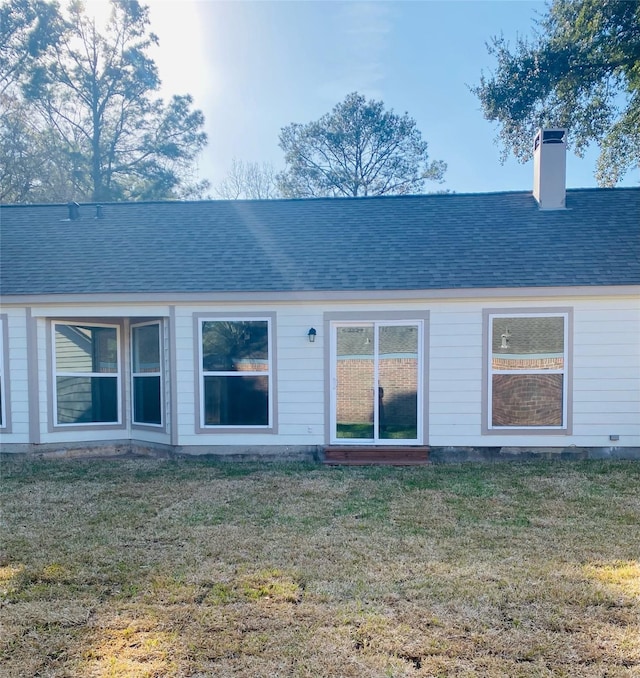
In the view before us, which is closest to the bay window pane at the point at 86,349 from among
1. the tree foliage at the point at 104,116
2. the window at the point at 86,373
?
the window at the point at 86,373

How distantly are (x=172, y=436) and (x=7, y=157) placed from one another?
1596 centimetres

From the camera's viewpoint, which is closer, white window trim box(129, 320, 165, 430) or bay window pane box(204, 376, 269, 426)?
bay window pane box(204, 376, 269, 426)

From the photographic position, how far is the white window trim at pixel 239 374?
7.39 m

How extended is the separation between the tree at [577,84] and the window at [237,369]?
9756 millimetres

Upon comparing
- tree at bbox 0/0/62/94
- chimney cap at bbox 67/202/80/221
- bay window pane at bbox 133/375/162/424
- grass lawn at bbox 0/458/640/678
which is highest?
tree at bbox 0/0/62/94

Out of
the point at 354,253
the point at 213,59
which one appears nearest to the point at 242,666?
the point at 354,253

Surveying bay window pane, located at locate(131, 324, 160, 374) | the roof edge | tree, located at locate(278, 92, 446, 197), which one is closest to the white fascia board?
the roof edge

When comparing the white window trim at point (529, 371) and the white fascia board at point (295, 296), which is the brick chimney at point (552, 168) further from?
the white window trim at point (529, 371)

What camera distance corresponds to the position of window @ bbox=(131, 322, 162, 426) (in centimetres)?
783

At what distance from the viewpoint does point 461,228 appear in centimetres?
864

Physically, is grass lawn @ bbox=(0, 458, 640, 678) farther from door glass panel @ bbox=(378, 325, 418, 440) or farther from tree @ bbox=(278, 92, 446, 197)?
tree @ bbox=(278, 92, 446, 197)

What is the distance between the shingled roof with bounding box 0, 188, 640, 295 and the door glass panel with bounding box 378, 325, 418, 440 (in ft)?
2.57

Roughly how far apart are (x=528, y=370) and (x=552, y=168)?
4.22 m

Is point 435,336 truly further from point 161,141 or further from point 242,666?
point 161,141
